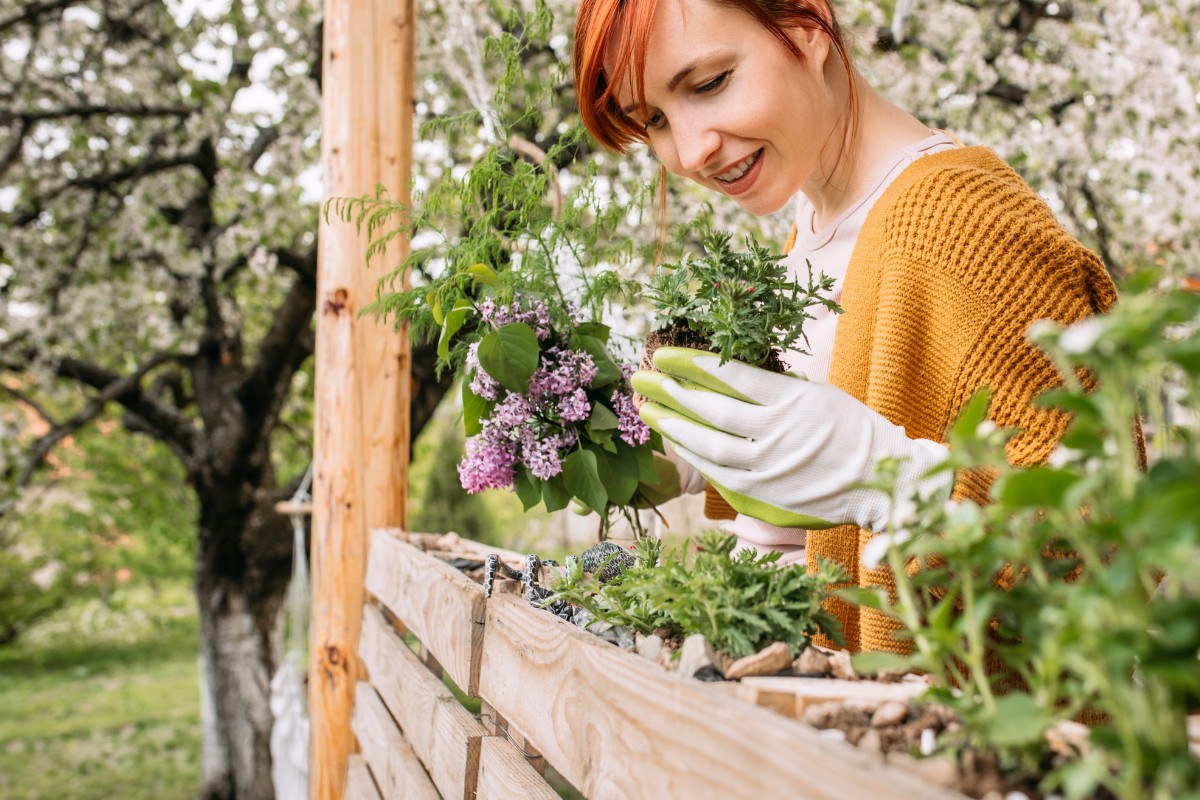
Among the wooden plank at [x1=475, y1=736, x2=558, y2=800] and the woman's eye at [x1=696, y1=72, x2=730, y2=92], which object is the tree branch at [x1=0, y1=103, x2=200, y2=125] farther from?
A: the wooden plank at [x1=475, y1=736, x2=558, y2=800]

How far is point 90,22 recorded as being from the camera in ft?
18.8

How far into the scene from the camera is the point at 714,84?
1.27 m

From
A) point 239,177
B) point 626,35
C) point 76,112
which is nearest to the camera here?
point 626,35

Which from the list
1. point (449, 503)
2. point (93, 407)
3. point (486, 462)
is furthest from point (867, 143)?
point (449, 503)

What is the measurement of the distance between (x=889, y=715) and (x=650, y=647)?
28 centimetres

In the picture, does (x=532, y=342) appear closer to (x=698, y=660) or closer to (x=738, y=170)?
(x=738, y=170)

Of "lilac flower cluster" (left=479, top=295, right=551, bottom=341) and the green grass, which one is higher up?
"lilac flower cluster" (left=479, top=295, right=551, bottom=341)

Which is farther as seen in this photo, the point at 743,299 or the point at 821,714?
the point at 743,299

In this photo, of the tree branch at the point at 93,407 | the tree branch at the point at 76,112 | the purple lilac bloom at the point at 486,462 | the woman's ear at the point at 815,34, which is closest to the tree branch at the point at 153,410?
the tree branch at the point at 93,407

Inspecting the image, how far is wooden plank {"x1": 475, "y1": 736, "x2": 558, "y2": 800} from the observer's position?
40.7 inches

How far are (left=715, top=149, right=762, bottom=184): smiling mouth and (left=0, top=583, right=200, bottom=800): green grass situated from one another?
727 cm

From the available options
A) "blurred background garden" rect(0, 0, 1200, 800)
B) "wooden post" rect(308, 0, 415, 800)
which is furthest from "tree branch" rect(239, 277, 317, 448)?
"wooden post" rect(308, 0, 415, 800)

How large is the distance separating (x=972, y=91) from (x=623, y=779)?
18.8 feet

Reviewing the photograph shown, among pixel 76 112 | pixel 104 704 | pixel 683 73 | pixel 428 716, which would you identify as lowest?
pixel 104 704
